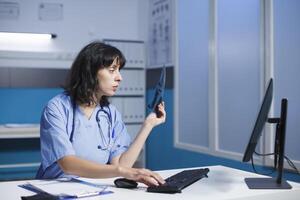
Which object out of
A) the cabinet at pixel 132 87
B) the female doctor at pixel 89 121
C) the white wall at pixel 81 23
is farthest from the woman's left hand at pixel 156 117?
the white wall at pixel 81 23

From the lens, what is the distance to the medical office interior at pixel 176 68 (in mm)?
2521

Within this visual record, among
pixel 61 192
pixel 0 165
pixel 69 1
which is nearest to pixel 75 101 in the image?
pixel 61 192

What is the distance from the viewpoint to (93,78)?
184 cm

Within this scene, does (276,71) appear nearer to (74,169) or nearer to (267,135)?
(267,135)

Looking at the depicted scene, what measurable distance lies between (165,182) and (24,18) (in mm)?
3189

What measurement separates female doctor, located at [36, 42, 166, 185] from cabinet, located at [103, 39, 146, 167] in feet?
7.18

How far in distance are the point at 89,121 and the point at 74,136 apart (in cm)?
10

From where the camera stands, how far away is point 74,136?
1.78m

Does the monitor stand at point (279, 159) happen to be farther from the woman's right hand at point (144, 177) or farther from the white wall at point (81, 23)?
the white wall at point (81, 23)

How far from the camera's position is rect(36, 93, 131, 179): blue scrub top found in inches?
64.7

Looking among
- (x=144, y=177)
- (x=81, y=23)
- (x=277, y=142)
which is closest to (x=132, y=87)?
(x=81, y=23)

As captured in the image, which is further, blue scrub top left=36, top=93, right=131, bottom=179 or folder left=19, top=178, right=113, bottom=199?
blue scrub top left=36, top=93, right=131, bottom=179

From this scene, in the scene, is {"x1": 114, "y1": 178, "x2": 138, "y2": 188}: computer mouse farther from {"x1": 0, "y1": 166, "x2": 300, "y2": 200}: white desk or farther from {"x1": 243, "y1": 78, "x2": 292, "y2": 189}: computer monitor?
{"x1": 243, "y1": 78, "x2": 292, "y2": 189}: computer monitor

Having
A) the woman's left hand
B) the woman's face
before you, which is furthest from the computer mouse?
the woman's face
